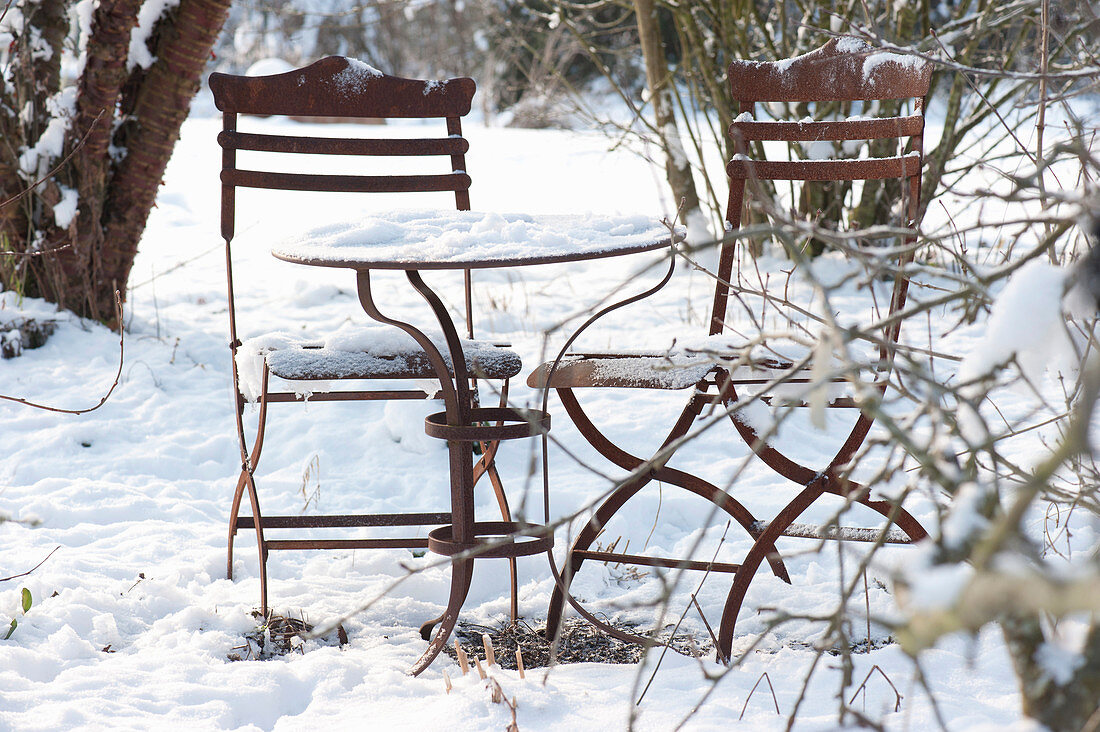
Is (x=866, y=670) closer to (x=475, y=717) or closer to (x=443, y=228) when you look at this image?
(x=475, y=717)

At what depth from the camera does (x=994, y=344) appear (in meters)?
0.84

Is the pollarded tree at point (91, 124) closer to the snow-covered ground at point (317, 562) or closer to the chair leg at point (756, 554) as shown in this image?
the snow-covered ground at point (317, 562)

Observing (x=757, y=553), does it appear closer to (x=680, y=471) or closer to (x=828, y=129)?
(x=680, y=471)

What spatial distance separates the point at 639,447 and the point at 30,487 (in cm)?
204

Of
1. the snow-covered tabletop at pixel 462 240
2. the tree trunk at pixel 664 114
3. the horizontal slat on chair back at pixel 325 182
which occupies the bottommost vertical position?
the snow-covered tabletop at pixel 462 240

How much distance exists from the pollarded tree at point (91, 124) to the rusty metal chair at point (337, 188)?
1.60m

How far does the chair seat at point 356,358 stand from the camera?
223 cm

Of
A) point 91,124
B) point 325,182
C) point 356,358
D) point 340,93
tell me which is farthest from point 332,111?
point 91,124

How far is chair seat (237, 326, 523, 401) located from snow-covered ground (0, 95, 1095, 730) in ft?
0.89

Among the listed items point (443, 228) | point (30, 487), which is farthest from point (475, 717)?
point (30, 487)

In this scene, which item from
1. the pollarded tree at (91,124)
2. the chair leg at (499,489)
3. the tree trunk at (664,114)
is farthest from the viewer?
the tree trunk at (664,114)

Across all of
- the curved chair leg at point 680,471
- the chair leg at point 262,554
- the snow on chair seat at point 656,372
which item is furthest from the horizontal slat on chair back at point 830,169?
the chair leg at point 262,554

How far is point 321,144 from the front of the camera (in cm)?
256

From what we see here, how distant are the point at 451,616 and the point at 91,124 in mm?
2915
